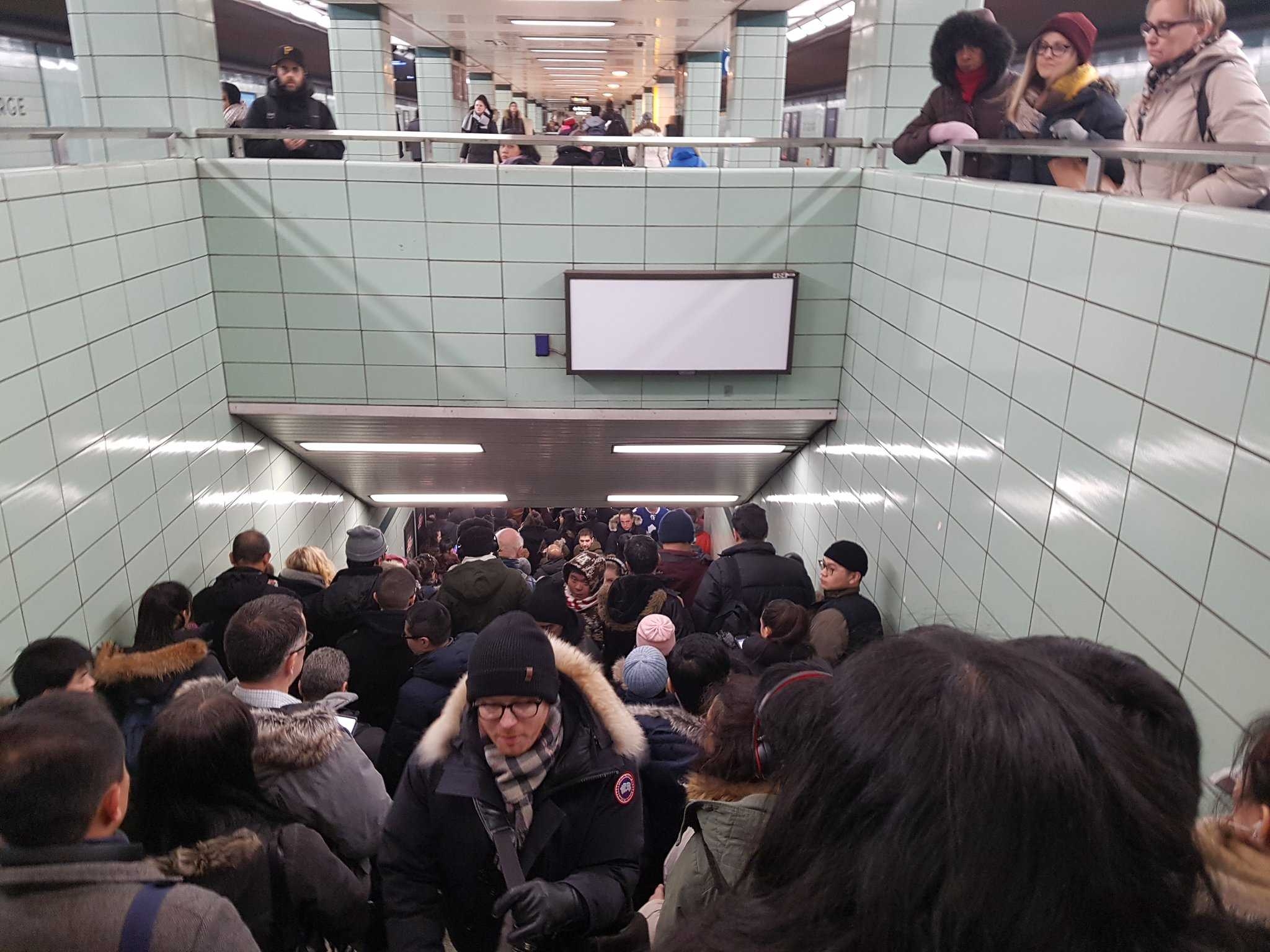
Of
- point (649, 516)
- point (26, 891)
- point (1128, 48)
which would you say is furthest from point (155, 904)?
point (1128, 48)

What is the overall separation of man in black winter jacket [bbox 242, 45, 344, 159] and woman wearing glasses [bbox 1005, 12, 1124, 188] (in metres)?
4.13

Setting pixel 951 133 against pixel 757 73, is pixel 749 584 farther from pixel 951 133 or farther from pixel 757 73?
pixel 757 73

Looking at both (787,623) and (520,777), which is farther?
(787,623)

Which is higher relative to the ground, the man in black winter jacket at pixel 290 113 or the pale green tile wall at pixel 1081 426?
the man in black winter jacket at pixel 290 113

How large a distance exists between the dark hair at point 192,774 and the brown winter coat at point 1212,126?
3038 mm

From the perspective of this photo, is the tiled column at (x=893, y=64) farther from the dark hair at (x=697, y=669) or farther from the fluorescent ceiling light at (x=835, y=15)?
the fluorescent ceiling light at (x=835, y=15)

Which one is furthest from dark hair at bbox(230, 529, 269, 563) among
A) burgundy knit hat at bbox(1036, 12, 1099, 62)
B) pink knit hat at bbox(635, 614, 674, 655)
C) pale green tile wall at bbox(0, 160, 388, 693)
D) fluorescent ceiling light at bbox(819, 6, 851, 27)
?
fluorescent ceiling light at bbox(819, 6, 851, 27)

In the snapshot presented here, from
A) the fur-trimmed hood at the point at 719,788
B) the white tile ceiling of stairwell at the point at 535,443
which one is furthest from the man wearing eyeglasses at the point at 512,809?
the white tile ceiling of stairwell at the point at 535,443

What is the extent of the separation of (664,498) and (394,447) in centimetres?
342

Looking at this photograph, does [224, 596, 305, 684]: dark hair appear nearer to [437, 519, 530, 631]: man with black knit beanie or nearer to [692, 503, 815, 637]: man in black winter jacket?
[437, 519, 530, 631]: man with black knit beanie

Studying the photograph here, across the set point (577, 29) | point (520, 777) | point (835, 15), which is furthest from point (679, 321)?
point (835, 15)

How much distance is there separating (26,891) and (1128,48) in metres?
14.3

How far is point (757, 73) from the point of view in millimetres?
9703

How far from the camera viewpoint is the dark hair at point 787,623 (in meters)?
3.62
